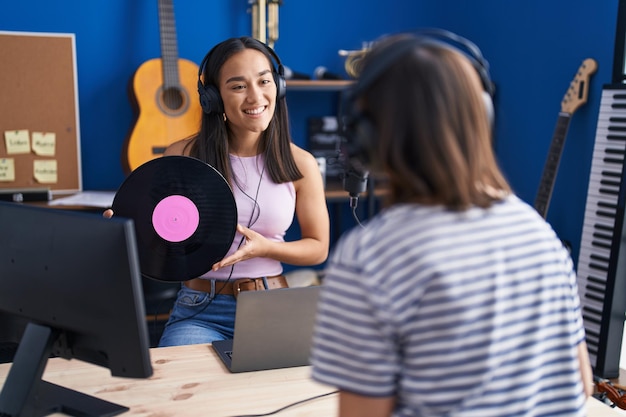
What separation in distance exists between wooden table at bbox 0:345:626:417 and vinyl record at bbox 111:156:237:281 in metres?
0.22

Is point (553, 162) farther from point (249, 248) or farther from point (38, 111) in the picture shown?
point (38, 111)

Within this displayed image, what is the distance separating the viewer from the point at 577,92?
275cm

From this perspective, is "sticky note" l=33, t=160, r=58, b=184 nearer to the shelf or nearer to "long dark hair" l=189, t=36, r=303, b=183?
the shelf

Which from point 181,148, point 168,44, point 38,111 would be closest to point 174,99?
point 168,44

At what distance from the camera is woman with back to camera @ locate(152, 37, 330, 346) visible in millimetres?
1752

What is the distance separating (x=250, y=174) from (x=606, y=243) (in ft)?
4.79

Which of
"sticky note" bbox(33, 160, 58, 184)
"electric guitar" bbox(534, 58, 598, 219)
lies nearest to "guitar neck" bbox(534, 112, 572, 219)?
"electric guitar" bbox(534, 58, 598, 219)

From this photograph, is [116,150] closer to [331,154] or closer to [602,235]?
[331,154]

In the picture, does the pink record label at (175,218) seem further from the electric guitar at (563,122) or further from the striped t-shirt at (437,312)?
the electric guitar at (563,122)

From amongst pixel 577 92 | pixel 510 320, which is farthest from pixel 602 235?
pixel 510 320

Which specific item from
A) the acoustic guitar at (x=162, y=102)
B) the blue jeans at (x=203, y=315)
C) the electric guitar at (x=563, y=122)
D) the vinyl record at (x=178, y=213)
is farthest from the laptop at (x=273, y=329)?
the acoustic guitar at (x=162, y=102)

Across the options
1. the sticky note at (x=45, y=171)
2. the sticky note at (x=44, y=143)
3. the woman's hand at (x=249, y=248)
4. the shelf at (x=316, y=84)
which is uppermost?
the shelf at (x=316, y=84)

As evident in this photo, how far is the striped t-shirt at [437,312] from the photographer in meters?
0.70

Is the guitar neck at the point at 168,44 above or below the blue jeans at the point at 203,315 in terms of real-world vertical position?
above
